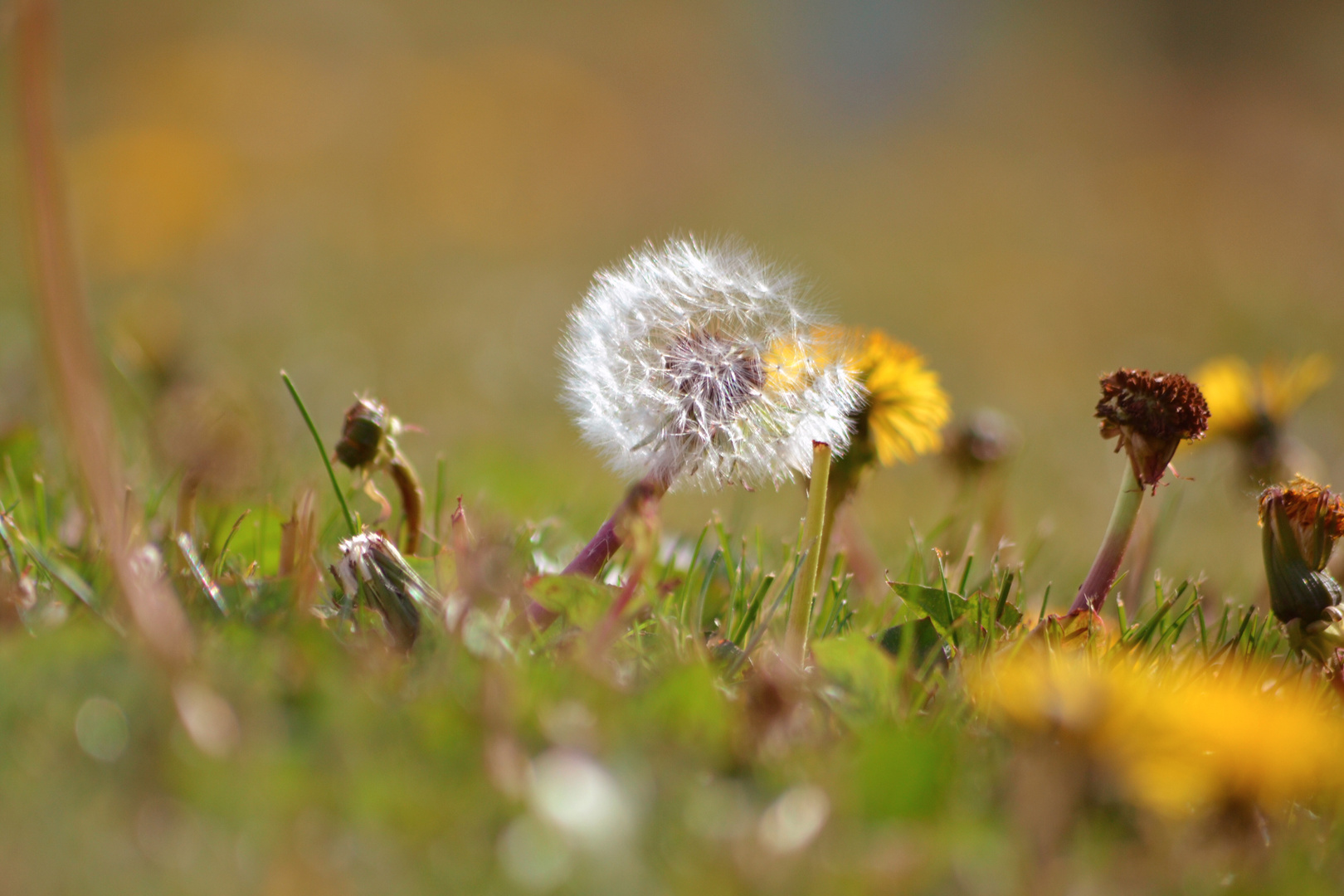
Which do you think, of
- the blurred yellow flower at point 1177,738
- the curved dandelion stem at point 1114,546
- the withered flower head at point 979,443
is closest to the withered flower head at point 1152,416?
the curved dandelion stem at point 1114,546

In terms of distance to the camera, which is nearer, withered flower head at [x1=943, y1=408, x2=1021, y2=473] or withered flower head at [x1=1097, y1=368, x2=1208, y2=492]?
withered flower head at [x1=1097, y1=368, x2=1208, y2=492]

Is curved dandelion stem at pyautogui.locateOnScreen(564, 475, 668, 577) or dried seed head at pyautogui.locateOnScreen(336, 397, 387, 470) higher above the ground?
curved dandelion stem at pyautogui.locateOnScreen(564, 475, 668, 577)

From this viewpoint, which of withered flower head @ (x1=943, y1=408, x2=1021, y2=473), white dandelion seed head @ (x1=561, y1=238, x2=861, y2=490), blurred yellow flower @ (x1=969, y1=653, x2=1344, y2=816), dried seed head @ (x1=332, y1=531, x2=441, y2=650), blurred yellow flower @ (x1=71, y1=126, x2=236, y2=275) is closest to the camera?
blurred yellow flower @ (x1=969, y1=653, x2=1344, y2=816)

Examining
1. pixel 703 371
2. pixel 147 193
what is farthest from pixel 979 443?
pixel 147 193

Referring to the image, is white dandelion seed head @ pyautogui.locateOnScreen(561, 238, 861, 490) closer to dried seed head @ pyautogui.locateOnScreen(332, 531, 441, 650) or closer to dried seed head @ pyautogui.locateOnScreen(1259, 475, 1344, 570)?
dried seed head @ pyautogui.locateOnScreen(332, 531, 441, 650)

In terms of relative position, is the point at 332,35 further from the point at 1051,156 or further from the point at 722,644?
the point at 722,644

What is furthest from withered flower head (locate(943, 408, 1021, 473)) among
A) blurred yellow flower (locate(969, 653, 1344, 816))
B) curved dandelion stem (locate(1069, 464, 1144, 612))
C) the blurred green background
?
blurred yellow flower (locate(969, 653, 1344, 816))
